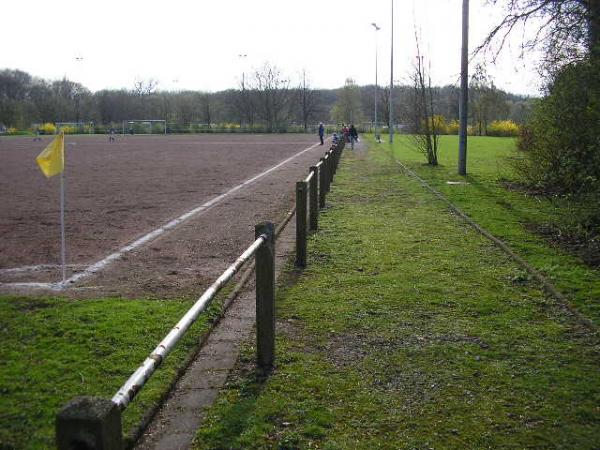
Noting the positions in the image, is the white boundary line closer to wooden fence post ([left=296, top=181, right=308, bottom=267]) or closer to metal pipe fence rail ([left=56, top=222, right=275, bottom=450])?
wooden fence post ([left=296, top=181, right=308, bottom=267])

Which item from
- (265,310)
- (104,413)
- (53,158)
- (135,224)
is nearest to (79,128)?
(135,224)

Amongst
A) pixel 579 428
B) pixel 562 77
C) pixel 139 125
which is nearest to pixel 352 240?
pixel 579 428

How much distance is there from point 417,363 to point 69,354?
2.43 meters

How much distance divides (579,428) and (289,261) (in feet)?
14.5

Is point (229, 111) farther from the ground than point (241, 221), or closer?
farther from the ground

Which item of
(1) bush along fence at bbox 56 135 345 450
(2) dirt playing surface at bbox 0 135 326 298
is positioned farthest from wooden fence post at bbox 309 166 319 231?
(1) bush along fence at bbox 56 135 345 450

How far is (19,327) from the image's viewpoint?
487cm

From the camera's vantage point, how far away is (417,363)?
427cm

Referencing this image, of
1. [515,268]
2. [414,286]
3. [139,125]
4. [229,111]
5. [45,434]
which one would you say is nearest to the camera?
[45,434]

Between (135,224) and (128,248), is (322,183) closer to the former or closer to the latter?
(135,224)

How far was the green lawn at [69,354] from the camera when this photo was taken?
11.3 ft

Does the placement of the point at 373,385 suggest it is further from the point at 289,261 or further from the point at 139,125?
the point at 139,125

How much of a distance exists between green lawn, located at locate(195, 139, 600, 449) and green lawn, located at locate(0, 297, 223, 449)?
70cm

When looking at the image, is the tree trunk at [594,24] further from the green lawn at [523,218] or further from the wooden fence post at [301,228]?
the wooden fence post at [301,228]
